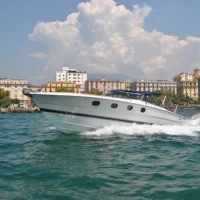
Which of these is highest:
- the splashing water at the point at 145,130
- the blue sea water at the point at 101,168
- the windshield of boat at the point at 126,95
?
the windshield of boat at the point at 126,95

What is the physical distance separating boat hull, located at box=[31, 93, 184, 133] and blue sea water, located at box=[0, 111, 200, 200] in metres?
0.93

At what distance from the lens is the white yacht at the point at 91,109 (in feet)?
46.0

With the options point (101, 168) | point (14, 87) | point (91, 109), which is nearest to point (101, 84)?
point (14, 87)

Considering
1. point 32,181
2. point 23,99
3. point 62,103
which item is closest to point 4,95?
point 23,99

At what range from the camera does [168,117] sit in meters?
16.2

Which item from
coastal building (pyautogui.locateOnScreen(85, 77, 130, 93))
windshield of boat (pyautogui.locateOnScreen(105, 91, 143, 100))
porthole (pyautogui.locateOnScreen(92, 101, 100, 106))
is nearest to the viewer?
porthole (pyautogui.locateOnScreen(92, 101, 100, 106))

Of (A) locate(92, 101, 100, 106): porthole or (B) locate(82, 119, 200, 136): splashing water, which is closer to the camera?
(A) locate(92, 101, 100, 106): porthole

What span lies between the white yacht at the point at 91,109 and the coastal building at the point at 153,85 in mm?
124923

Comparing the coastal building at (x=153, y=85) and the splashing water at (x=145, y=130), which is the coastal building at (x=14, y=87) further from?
the splashing water at (x=145, y=130)

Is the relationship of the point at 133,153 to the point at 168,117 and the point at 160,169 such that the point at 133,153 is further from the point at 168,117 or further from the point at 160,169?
the point at 168,117

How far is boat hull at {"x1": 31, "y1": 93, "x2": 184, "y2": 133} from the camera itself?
1402 centimetres

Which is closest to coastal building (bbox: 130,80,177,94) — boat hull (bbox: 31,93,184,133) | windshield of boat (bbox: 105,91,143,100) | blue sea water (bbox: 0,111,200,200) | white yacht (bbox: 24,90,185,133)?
windshield of boat (bbox: 105,91,143,100)

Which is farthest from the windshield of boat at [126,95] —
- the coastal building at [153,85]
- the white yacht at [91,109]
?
the coastal building at [153,85]

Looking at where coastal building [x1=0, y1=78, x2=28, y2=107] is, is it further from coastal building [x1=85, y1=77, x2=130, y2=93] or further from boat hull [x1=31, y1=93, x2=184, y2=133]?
boat hull [x1=31, y1=93, x2=184, y2=133]
